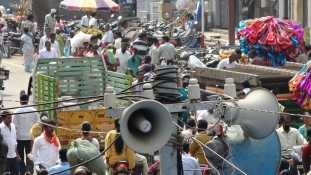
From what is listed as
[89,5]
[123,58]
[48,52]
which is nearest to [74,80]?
[123,58]

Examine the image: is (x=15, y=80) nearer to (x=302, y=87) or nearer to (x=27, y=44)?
(x=27, y=44)

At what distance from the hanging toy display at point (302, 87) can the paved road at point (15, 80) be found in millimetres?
7757

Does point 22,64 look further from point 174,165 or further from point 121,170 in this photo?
point 174,165

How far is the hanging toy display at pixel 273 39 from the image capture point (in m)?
18.7

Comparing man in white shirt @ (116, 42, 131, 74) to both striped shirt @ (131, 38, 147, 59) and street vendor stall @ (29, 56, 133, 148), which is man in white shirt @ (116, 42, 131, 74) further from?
street vendor stall @ (29, 56, 133, 148)

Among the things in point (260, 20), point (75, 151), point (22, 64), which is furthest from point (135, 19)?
point (75, 151)

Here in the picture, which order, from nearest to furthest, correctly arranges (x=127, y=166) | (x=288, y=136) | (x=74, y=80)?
1. (x=127, y=166)
2. (x=288, y=136)
3. (x=74, y=80)

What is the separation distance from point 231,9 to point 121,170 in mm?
18546

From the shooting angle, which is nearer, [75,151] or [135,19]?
[75,151]

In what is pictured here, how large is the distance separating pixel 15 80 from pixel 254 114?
1901 cm

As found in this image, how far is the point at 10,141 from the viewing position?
545 inches

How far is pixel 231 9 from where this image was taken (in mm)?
29219

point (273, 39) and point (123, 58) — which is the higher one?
point (273, 39)

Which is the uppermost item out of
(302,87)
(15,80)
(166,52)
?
(166,52)
